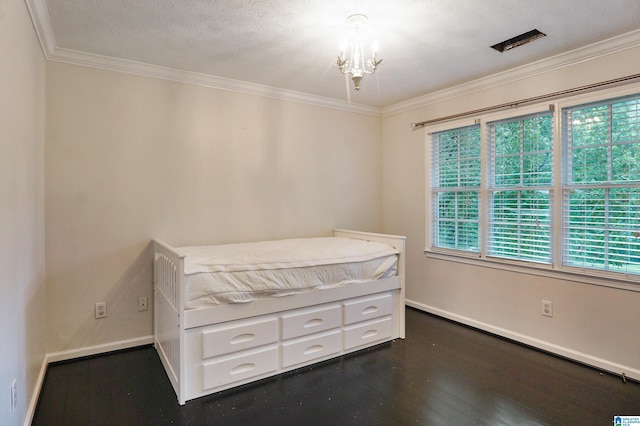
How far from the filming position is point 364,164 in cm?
413

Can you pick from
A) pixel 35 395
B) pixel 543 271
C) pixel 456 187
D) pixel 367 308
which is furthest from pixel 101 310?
pixel 543 271

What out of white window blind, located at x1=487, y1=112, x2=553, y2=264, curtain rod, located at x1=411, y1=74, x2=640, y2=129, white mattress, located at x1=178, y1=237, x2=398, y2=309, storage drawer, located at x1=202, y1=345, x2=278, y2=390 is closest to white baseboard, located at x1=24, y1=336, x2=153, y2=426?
white mattress, located at x1=178, y1=237, x2=398, y2=309

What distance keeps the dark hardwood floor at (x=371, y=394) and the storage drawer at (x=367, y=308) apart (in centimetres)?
28

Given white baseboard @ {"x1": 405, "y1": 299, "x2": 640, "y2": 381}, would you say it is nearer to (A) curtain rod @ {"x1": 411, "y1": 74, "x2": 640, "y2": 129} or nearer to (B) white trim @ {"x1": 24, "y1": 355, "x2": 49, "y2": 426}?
(A) curtain rod @ {"x1": 411, "y1": 74, "x2": 640, "y2": 129}

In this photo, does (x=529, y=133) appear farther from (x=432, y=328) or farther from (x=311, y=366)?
(x=311, y=366)

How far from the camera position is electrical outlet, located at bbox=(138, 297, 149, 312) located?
2844mm

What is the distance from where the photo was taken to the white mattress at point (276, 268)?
2.13 meters

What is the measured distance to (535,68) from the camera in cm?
279

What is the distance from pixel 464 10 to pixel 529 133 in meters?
1.35

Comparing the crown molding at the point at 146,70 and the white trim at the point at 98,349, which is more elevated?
the crown molding at the point at 146,70

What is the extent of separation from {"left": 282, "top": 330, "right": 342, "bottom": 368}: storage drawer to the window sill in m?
1.49

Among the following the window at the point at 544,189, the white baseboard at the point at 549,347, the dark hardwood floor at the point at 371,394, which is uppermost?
the window at the point at 544,189

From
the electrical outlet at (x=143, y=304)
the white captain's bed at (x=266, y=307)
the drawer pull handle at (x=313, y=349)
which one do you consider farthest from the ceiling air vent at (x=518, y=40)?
the electrical outlet at (x=143, y=304)

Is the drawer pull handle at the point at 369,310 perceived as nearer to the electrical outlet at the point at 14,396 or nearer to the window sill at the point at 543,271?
the window sill at the point at 543,271
